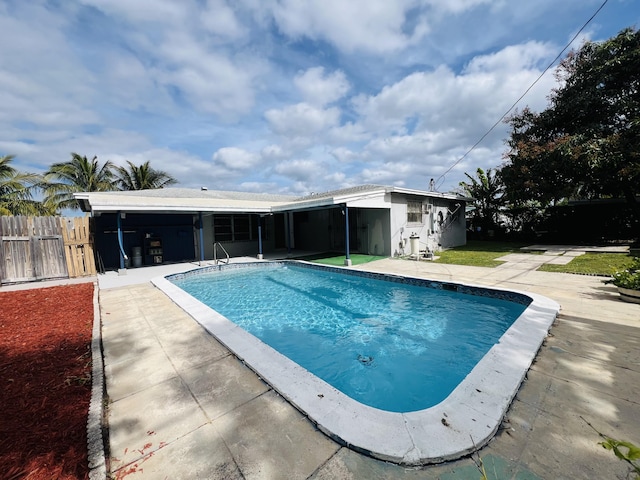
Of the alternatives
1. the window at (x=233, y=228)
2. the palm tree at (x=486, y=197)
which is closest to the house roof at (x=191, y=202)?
the window at (x=233, y=228)

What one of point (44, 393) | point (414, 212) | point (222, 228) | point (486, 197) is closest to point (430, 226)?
point (414, 212)

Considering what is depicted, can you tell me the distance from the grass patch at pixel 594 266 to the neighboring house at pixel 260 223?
509 cm

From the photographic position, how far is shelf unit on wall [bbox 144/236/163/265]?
41.9 ft

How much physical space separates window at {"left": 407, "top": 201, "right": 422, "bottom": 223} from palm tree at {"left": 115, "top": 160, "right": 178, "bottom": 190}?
901 inches

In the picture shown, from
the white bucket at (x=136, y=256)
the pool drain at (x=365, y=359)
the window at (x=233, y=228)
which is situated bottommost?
the pool drain at (x=365, y=359)

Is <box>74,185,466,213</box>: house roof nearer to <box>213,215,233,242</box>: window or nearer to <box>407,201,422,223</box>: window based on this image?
<box>407,201,422,223</box>: window

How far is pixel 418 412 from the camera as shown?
2.45 meters

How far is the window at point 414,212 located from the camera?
1381cm

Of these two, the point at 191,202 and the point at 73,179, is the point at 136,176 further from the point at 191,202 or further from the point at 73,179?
the point at 191,202

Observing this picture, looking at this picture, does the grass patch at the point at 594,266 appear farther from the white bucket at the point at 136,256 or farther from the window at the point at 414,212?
the white bucket at the point at 136,256

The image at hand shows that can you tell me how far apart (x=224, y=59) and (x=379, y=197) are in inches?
310

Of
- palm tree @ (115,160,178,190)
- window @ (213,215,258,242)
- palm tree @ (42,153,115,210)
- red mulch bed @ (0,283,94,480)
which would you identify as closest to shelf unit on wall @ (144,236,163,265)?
window @ (213,215,258,242)

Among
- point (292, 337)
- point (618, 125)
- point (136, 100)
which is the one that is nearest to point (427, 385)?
point (292, 337)

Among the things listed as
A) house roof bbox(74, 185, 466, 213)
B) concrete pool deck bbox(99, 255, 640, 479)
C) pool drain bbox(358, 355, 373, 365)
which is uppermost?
house roof bbox(74, 185, 466, 213)
